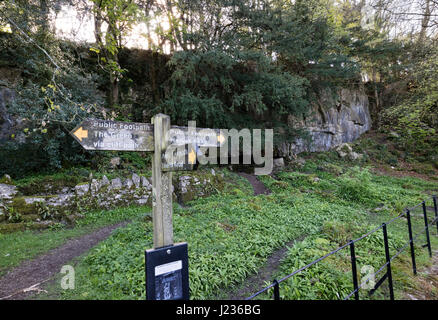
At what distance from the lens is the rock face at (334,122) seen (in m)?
17.4

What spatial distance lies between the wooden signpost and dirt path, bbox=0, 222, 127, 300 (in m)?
2.89

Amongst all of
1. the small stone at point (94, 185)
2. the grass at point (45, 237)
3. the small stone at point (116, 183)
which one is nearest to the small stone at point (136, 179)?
the small stone at point (116, 183)

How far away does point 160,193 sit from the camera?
99.5 inches

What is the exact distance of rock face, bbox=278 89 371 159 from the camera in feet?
57.2

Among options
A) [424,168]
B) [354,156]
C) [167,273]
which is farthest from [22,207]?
[424,168]

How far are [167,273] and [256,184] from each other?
10.6 metres

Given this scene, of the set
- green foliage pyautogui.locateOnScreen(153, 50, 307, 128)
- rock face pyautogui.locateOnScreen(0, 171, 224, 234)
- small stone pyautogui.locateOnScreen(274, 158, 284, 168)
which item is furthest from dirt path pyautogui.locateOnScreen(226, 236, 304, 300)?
small stone pyautogui.locateOnScreen(274, 158, 284, 168)

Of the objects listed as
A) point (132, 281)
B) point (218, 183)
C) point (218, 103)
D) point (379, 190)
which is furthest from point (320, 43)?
point (132, 281)

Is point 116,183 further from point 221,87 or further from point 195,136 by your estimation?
point 221,87

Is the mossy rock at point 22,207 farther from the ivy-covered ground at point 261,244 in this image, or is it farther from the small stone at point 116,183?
the ivy-covered ground at point 261,244

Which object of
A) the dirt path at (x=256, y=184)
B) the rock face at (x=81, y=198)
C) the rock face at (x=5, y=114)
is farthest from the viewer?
the dirt path at (x=256, y=184)

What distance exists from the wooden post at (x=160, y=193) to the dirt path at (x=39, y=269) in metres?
2.88

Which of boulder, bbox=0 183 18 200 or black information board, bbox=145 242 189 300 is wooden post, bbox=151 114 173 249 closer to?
black information board, bbox=145 242 189 300
